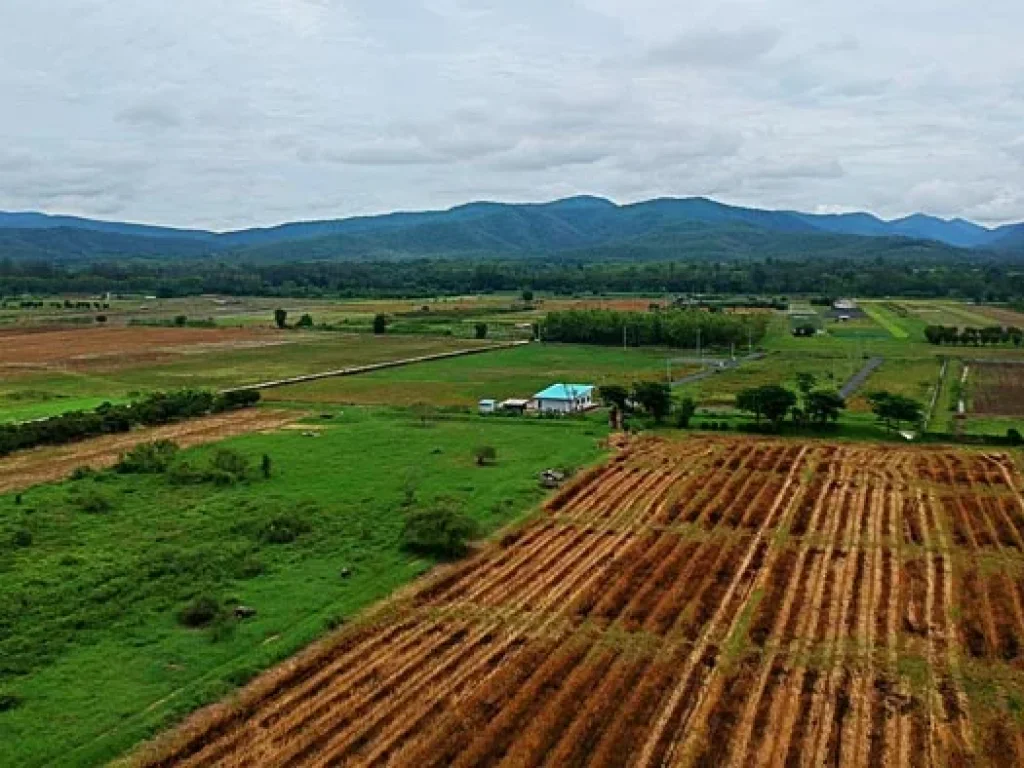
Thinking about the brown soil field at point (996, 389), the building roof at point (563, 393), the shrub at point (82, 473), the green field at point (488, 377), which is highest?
the shrub at point (82, 473)

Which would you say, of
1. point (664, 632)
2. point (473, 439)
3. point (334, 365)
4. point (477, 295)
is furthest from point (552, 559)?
point (477, 295)

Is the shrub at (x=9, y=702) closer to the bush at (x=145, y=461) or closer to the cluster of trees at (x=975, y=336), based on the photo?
the bush at (x=145, y=461)

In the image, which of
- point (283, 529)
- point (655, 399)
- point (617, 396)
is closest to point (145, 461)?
point (283, 529)

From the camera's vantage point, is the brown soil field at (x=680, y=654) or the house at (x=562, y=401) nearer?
the brown soil field at (x=680, y=654)

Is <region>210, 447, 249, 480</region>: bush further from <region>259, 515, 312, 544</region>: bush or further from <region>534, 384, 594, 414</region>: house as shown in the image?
<region>534, 384, 594, 414</region>: house

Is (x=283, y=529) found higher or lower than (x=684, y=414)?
higher

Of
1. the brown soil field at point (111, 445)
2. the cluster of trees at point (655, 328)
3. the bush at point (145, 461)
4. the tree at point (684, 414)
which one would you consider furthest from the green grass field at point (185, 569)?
the cluster of trees at point (655, 328)

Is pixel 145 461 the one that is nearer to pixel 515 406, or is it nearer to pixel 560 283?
pixel 515 406

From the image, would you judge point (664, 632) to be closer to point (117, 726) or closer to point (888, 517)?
point (117, 726)
